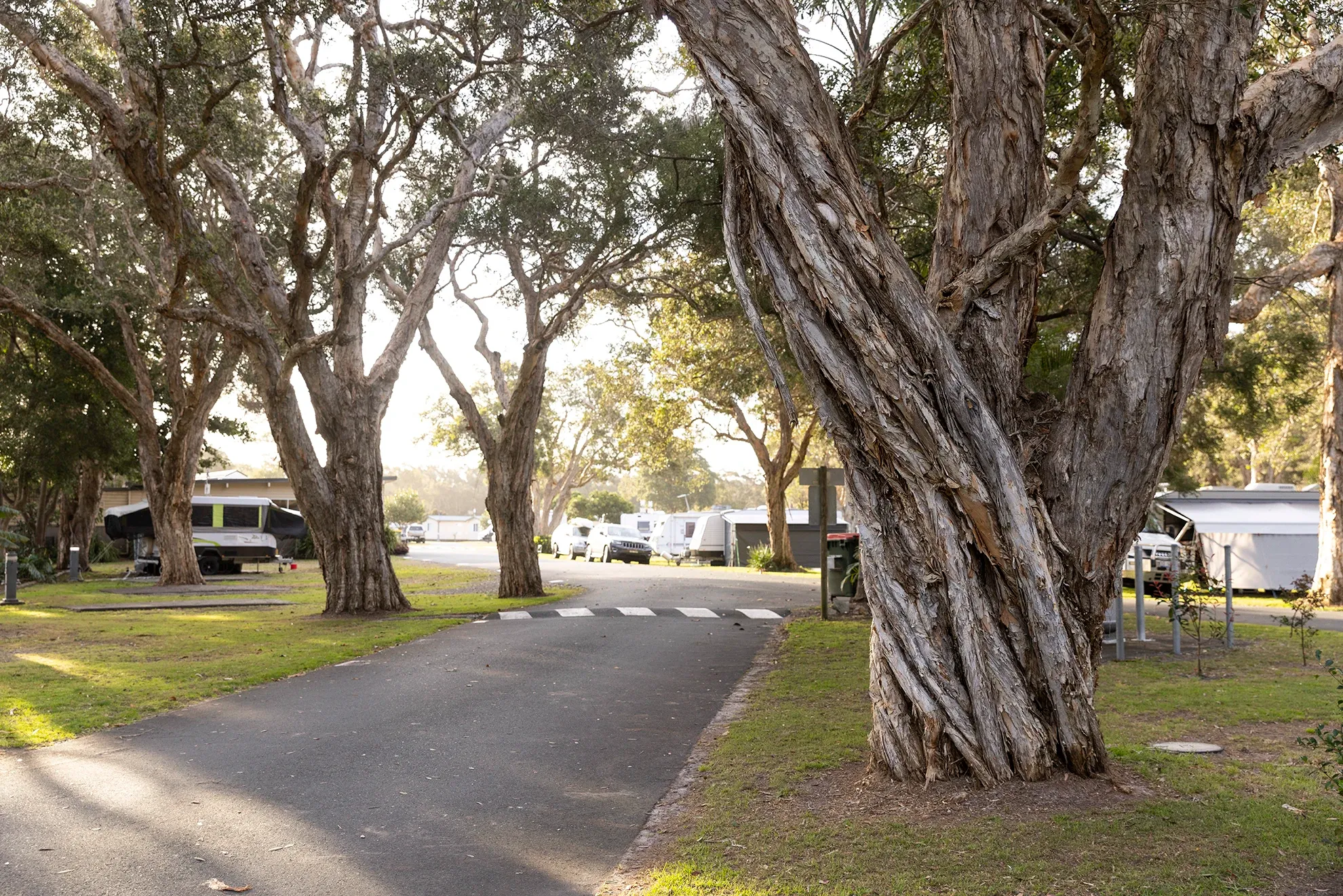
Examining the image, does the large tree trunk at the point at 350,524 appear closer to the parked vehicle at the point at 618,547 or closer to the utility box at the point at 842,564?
the utility box at the point at 842,564

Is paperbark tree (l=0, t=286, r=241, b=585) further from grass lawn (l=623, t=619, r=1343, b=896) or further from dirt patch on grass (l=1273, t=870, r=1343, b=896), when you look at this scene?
dirt patch on grass (l=1273, t=870, r=1343, b=896)

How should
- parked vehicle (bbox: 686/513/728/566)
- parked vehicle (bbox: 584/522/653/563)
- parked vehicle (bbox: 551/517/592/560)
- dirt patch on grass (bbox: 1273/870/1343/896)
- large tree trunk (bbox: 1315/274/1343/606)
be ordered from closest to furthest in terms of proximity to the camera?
dirt patch on grass (bbox: 1273/870/1343/896) → large tree trunk (bbox: 1315/274/1343/606) → parked vehicle (bbox: 686/513/728/566) → parked vehicle (bbox: 584/522/653/563) → parked vehicle (bbox: 551/517/592/560)

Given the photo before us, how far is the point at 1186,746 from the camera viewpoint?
7.28m

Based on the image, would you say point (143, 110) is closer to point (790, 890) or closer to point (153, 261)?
point (153, 261)

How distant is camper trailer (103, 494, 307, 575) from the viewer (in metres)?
34.4

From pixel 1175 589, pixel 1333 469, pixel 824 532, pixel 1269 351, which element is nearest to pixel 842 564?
pixel 824 532

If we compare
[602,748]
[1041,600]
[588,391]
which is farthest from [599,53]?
[588,391]

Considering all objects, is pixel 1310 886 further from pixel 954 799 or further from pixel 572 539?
pixel 572 539

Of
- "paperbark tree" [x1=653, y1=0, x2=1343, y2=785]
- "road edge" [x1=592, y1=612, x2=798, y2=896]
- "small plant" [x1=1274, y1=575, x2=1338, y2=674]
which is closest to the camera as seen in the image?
"road edge" [x1=592, y1=612, x2=798, y2=896]

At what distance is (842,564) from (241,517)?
78.2 ft

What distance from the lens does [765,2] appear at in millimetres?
6473

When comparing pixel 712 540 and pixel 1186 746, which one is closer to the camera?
pixel 1186 746

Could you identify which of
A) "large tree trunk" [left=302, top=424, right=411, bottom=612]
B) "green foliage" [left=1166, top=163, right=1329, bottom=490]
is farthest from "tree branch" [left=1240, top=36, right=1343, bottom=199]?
"large tree trunk" [left=302, top=424, right=411, bottom=612]

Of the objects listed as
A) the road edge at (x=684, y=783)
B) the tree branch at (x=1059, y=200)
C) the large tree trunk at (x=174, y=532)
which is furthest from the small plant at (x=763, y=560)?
the tree branch at (x=1059, y=200)
